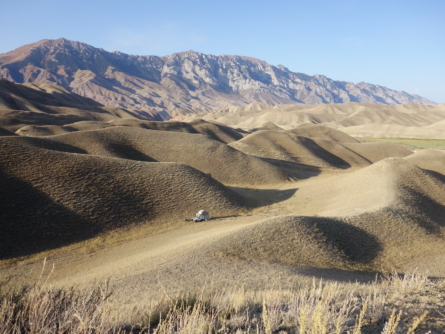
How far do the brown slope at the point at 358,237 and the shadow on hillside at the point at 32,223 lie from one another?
1266cm

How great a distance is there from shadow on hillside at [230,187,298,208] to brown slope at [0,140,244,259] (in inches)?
84.8

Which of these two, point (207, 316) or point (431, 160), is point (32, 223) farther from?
point (431, 160)

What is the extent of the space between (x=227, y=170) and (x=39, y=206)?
105ft

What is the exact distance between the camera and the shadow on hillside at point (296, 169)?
189ft

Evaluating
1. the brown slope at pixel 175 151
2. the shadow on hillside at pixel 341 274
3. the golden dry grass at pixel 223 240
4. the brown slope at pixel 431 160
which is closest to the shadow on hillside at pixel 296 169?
the brown slope at pixel 175 151

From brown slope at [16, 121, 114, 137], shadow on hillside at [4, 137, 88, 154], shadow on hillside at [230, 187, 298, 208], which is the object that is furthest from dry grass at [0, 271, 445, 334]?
brown slope at [16, 121, 114, 137]

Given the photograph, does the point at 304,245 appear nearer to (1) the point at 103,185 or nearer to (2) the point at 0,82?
(1) the point at 103,185

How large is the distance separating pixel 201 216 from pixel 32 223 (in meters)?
14.8

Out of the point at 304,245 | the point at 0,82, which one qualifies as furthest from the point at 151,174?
the point at 0,82

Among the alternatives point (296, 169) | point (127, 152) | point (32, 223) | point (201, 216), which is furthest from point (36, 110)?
point (201, 216)

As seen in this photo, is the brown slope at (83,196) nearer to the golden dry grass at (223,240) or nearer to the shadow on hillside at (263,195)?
the golden dry grass at (223,240)

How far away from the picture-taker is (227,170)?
5325cm

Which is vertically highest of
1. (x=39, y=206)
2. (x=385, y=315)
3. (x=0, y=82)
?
(x=0, y=82)

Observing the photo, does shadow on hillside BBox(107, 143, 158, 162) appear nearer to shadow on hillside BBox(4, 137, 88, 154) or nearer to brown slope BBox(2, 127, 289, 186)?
brown slope BBox(2, 127, 289, 186)
